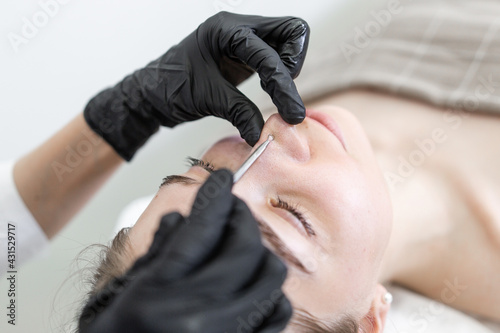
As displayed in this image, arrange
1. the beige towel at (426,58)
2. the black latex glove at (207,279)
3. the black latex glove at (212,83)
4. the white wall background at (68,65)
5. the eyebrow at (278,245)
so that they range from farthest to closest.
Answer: the white wall background at (68,65) → the beige towel at (426,58) → the black latex glove at (212,83) → the eyebrow at (278,245) → the black latex glove at (207,279)

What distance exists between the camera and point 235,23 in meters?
0.93

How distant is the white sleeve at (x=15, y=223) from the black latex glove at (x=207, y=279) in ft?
2.01

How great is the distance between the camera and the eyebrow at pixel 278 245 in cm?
74

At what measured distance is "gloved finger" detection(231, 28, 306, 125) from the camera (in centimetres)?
82

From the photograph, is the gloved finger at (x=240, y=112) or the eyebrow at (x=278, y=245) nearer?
the eyebrow at (x=278, y=245)

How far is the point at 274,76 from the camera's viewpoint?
83 cm

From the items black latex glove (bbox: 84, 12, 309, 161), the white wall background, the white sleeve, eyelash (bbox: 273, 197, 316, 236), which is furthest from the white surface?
eyelash (bbox: 273, 197, 316, 236)

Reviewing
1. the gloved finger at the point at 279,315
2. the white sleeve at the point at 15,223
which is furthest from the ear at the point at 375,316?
the white sleeve at the point at 15,223

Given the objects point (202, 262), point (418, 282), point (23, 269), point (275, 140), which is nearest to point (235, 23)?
point (275, 140)

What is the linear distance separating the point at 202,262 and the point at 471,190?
2.88 ft

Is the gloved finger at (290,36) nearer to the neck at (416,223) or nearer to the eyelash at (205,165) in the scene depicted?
the eyelash at (205,165)

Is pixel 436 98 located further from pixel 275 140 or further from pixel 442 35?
pixel 275 140

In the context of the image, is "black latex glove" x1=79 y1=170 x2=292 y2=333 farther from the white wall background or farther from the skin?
the white wall background

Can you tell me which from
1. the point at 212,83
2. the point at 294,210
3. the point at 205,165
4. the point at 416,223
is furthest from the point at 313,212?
the point at 416,223
